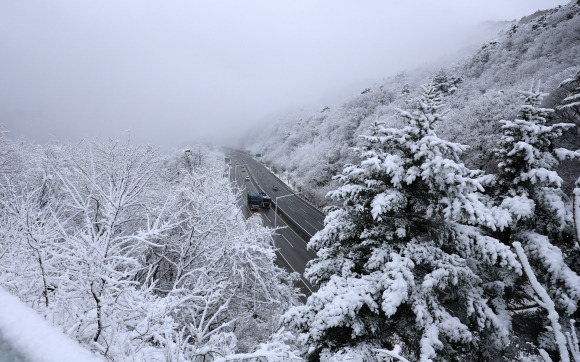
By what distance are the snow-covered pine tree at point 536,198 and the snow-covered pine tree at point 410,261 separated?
98 centimetres

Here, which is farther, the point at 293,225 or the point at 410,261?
the point at 293,225

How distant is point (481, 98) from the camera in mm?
32781

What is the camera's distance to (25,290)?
489 cm

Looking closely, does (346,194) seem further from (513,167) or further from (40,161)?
(40,161)

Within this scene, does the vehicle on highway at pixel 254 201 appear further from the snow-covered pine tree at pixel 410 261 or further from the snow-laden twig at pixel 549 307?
the snow-laden twig at pixel 549 307

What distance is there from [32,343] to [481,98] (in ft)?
133

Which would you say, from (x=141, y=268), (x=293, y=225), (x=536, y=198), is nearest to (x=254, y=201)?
(x=293, y=225)

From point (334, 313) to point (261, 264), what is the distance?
6.42 meters

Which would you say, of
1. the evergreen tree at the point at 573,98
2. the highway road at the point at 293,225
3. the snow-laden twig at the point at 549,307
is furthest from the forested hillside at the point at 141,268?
the evergreen tree at the point at 573,98

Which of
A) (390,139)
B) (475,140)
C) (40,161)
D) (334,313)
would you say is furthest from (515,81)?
(40,161)

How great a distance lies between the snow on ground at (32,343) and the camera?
1.16 metres

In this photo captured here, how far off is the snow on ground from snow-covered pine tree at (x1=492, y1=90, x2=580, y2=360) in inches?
326

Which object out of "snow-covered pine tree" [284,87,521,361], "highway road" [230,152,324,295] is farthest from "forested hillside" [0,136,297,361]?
"highway road" [230,152,324,295]

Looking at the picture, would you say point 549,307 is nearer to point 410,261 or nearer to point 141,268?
point 410,261
